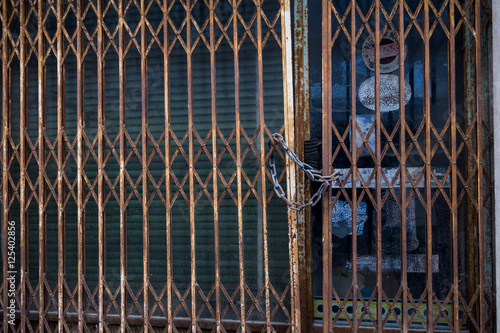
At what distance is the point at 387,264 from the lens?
3.19 m

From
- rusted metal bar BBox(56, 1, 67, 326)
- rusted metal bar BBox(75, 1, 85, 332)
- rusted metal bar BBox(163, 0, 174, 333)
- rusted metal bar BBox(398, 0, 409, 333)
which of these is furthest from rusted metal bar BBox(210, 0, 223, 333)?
rusted metal bar BBox(398, 0, 409, 333)

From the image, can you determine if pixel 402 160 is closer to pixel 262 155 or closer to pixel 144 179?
pixel 262 155

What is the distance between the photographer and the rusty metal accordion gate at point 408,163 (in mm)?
3010

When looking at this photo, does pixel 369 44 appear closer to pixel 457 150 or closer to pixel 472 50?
pixel 472 50

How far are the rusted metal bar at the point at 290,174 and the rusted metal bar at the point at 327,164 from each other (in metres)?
0.20

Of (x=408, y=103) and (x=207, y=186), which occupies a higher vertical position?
(x=408, y=103)

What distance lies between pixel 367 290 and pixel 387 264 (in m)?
0.25

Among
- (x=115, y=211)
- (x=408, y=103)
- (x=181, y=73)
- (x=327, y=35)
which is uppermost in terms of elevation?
(x=327, y=35)

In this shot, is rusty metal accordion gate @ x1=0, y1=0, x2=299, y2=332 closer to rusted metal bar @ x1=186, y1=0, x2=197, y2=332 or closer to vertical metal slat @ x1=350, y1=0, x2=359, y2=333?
rusted metal bar @ x1=186, y1=0, x2=197, y2=332

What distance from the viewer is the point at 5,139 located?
3.49 metres

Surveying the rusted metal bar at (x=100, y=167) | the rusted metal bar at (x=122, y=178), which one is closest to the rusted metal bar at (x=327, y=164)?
the rusted metal bar at (x=122, y=178)

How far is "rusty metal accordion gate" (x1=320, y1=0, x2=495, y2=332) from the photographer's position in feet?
9.87

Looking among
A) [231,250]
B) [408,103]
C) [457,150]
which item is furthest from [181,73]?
[457,150]

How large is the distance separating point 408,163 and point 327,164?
2.00ft
